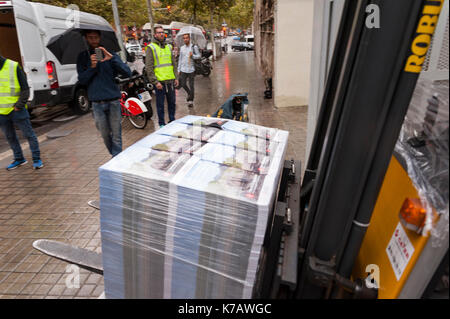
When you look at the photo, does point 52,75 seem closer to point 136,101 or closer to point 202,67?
point 136,101

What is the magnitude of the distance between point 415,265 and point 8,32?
12242 mm

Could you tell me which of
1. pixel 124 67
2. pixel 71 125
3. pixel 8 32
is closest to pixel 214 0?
pixel 8 32

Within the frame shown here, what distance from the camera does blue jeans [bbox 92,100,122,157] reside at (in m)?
4.76

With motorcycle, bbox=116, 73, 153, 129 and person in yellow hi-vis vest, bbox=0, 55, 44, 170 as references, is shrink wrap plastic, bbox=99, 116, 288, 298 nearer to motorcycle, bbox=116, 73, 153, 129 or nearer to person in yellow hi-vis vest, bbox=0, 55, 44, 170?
person in yellow hi-vis vest, bbox=0, 55, 44, 170

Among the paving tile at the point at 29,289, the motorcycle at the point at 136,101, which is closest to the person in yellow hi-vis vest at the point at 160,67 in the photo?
the motorcycle at the point at 136,101

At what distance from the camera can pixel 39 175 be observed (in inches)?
215

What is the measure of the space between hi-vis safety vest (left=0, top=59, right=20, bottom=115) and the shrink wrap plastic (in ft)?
14.2

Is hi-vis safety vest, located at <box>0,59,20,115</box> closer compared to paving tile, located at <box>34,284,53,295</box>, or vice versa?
paving tile, located at <box>34,284,53,295</box>

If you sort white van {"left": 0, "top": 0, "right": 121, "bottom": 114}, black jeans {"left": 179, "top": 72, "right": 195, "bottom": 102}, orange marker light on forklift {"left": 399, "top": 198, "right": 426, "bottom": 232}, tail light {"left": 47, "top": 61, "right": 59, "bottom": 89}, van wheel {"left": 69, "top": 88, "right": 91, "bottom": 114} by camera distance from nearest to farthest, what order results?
1. orange marker light on forklift {"left": 399, "top": 198, "right": 426, "bottom": 232}
2. white van {"left": 0, "top": 0, "right": 121, "bottom": 114}
3. tail light {"left": 47, "top": 61, "right": 59, "bottom": 89}
4. van wheel {"left": 69, "top": 88, "right": 91, "bottom": 114}
5. black jeans {"left": 179, "top": 72, "right": 195, "bottom": 102}

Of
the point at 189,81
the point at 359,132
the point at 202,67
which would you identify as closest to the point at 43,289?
the point at 359,132

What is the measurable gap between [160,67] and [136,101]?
3.76ft

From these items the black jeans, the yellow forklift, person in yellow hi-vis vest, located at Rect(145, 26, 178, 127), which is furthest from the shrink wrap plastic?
the black jeans
